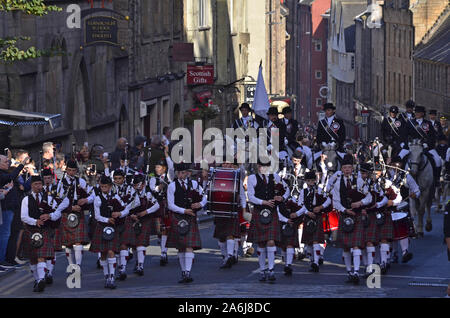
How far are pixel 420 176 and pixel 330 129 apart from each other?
1974 millimetres

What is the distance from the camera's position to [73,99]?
119 ft

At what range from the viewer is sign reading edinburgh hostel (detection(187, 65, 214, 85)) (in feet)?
164

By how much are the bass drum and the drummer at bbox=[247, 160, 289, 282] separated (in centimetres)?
125

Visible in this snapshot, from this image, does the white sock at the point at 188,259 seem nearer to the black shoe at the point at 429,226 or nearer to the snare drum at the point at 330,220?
the snare drum at the point at 330,220

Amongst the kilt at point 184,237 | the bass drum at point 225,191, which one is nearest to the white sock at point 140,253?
the kilt at point 184,237

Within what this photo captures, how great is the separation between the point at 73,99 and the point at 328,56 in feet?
365

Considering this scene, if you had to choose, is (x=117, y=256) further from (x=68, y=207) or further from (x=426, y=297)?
(x=426, y=297)

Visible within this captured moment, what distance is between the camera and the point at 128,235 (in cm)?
1970

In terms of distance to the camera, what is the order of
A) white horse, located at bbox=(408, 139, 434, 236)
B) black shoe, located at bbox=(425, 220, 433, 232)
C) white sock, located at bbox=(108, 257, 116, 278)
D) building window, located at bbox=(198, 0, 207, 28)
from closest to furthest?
white sock, located at bbox=(108, 257, 116, 278), white horse, located at bbox=(408, 139, 434, 236), black shoe, located at bbox=(425, 220, 433, 232), building window, located at bbox=(198, 0, 207, 28)

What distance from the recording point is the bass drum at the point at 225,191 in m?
21.0

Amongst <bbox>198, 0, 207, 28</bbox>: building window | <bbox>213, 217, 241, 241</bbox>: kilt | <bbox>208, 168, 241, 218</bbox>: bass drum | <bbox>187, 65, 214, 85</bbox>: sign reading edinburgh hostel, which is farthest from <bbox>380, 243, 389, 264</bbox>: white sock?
<bbox>198, 0, 207, 28</bbox>: building window

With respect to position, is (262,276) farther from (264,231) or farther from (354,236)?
(354,236)

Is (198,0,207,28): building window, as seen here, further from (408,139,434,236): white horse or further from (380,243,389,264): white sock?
(380,243,389,264): white sock

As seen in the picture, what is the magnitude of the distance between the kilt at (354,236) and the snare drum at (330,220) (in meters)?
2.81
